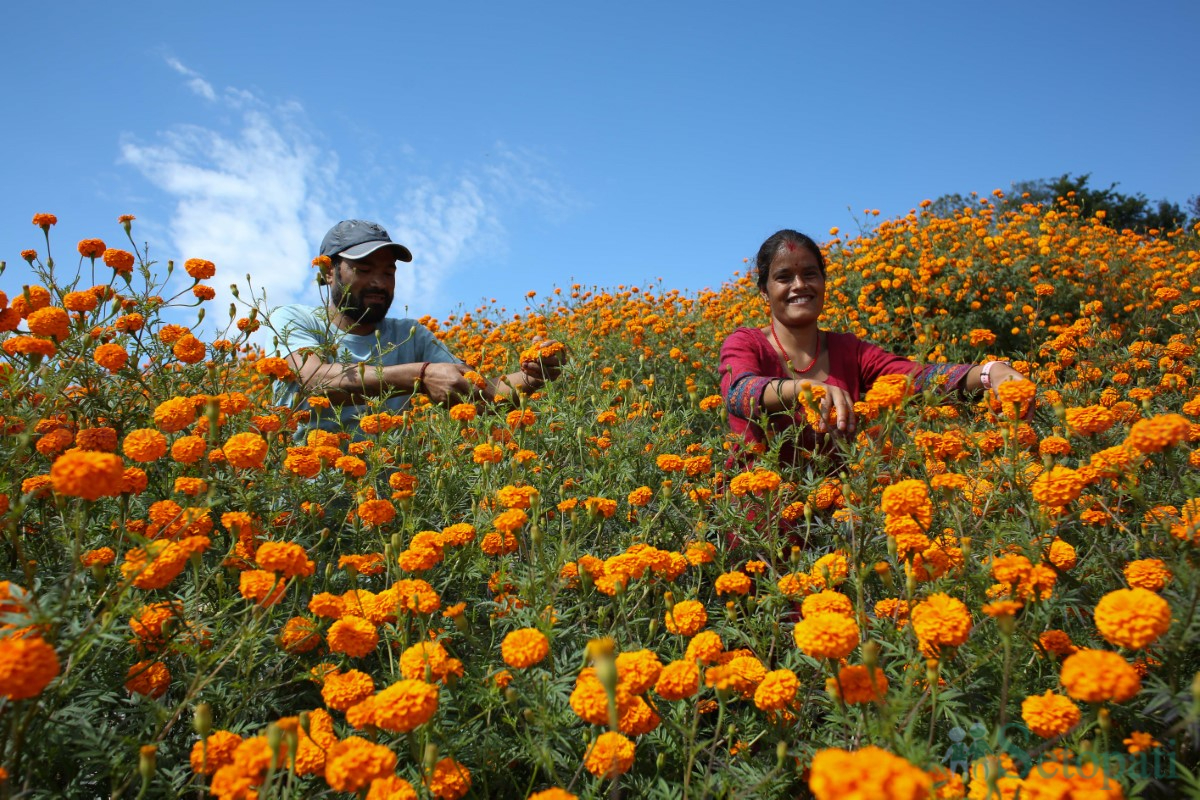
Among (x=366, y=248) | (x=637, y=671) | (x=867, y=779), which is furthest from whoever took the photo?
(x=366, y=248)

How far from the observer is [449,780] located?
1.14 metres

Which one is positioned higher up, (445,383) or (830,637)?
(445,383)

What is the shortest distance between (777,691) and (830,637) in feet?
0.75

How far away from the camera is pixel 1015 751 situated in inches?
47.9

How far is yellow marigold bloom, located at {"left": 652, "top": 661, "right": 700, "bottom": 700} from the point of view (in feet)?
4.11

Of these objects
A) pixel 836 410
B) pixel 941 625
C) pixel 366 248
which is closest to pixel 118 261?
pixel 366 248

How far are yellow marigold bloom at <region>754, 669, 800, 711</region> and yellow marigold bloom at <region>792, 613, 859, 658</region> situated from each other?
0.19m

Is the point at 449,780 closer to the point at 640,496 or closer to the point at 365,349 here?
the point at 640,496

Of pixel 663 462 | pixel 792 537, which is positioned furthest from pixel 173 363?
pixel 792 537

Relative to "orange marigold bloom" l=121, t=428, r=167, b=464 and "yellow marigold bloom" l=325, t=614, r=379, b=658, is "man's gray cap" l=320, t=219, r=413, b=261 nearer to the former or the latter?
"orange marigold bloom" l=121, t=428, r=167, b=464

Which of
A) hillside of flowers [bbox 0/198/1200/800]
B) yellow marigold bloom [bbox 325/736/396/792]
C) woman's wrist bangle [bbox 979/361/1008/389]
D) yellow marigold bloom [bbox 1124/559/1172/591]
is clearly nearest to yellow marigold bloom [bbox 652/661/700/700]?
hillside of flowers [bbox 0/198/1200/800]

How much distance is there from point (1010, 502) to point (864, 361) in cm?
119

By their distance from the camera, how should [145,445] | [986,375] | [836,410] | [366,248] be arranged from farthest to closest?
[366,248] → [986,375] → [836,410] → [145,445]

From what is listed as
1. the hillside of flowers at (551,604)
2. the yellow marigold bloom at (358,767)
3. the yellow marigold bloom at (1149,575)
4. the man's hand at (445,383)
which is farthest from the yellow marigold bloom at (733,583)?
the man's hand at (445,383)
